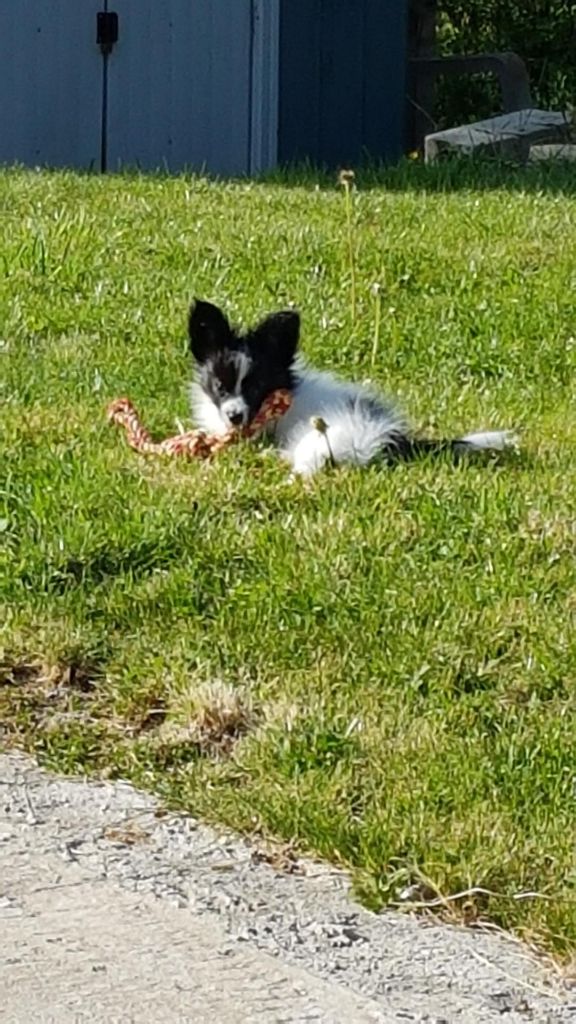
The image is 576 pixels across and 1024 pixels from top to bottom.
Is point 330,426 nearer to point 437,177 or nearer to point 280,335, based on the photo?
point 280,335

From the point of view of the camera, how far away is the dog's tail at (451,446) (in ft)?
20.5

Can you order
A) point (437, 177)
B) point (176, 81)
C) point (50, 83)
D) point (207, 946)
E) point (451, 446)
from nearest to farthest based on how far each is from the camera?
point (207, 946)
point (451, 446)
point (437, 177)
point (50, 83)
point (176, 81)

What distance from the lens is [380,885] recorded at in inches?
144

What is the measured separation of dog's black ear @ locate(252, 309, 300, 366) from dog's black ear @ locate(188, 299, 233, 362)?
134mm

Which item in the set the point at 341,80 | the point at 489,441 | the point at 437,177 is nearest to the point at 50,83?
the point at 341,80

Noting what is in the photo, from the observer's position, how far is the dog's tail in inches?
246

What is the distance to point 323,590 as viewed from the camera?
197 inches

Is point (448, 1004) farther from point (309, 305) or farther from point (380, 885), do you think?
point (309, 305)

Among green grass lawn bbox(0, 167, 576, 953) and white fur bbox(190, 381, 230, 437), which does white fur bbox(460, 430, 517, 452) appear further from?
white fur bbox(190, 381, 230, 437)

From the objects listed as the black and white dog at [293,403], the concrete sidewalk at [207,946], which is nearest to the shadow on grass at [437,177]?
the black and white dog at [293,403]

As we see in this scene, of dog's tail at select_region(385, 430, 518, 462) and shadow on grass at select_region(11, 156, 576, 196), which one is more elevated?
dog's tail at select_region(385, 430, 518, 462)

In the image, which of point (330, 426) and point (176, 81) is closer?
point (330, 426)

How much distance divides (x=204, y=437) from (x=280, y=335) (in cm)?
41

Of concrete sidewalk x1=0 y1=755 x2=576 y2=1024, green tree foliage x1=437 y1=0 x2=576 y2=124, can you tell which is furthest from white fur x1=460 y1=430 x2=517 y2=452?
green tree foliage x1=437 y1=0 x2=576 y2=124
